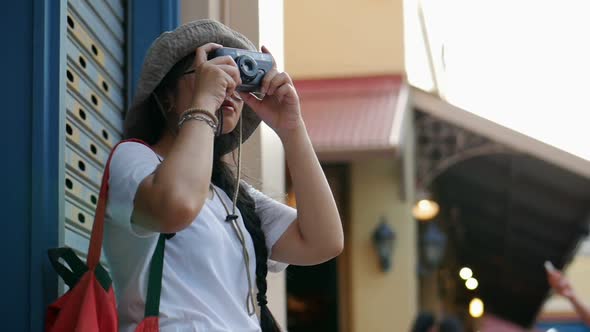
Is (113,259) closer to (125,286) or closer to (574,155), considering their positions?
(125,286)

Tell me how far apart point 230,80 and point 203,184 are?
256 millimetres

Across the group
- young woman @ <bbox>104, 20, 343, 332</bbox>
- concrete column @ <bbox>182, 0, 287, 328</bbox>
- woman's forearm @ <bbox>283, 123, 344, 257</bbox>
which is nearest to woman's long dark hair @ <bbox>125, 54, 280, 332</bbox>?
young woman @ <bbox>104, 20, 343, 332</bbox>

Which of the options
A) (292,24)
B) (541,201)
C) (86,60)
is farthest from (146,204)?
(541,201)

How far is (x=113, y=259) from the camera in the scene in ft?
6.93

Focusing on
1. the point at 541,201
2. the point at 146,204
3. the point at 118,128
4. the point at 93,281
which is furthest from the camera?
the point at 541,201

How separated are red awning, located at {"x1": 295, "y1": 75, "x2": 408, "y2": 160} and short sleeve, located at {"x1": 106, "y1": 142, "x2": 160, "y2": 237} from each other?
6.94 metres

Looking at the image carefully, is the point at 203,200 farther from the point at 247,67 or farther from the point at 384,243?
the point at 384,243

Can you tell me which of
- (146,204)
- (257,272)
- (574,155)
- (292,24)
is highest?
(146,204)

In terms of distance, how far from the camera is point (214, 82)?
6.75ft

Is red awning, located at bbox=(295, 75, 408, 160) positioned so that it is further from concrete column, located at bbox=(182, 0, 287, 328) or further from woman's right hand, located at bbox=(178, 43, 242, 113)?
woman's right hand, located at bbox=(178, 43, 242, 113)

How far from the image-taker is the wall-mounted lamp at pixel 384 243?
10.1 m

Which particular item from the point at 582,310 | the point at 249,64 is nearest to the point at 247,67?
the point at 249,64

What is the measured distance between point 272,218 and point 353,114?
7634 mm

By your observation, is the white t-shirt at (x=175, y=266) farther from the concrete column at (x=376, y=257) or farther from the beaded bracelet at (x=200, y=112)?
the concrete column at (x=376, y=257)
